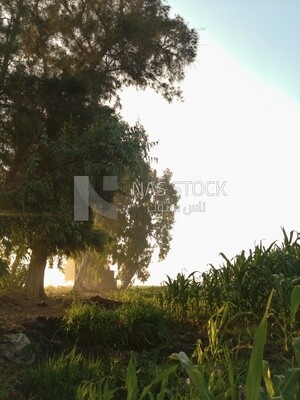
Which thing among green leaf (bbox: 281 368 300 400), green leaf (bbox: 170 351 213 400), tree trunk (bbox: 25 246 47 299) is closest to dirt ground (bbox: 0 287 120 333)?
tree trunk (bbox: 25 246 47 299)

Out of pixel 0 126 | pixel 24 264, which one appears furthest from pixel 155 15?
pixel 24 264

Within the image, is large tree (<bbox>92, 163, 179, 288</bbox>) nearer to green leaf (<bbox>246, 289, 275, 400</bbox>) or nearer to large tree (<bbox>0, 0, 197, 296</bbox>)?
large tree (<bbox>0, 0, 197, 296</bbox>)

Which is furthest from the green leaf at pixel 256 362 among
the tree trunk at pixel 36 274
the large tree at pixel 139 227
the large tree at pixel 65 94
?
the large tree at pixel 139 227

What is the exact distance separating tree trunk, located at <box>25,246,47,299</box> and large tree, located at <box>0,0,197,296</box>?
0.11 ft

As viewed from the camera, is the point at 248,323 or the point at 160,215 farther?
the point at 160,215

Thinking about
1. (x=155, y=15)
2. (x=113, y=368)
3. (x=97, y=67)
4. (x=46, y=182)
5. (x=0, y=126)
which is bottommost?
(x=113, y=368)

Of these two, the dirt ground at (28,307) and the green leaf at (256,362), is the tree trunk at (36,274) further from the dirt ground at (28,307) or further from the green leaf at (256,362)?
the green leaf at (256,362)

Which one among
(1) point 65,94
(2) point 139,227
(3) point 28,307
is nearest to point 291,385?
(3) point 28,307

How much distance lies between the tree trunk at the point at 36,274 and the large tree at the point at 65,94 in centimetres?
3

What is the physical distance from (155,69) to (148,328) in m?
13.7

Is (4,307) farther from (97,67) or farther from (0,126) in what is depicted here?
(97,67)

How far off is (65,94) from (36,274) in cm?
634

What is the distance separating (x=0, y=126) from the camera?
1586cm

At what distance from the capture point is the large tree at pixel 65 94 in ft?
49.7
